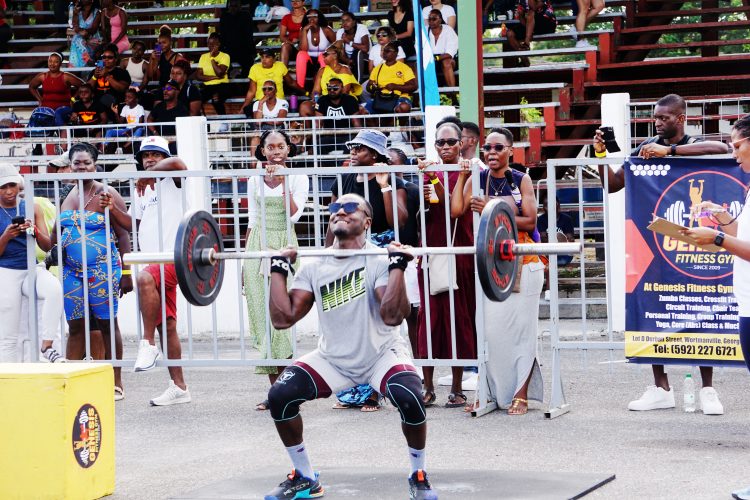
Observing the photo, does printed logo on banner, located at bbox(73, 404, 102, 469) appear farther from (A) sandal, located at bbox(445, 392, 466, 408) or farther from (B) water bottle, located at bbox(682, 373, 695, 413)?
(B) water bottle, located at bbox(682, 373, 695, 413)

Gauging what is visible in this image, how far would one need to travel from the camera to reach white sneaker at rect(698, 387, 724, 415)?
7.73 m

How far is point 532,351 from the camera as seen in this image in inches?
312

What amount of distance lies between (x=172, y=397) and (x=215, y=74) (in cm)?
1008

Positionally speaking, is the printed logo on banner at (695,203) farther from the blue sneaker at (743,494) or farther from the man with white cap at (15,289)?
the man with white cap at (15,289)

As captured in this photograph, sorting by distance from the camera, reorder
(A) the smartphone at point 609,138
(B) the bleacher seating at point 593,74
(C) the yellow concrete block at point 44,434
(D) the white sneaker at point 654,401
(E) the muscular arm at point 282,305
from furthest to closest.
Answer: (B) the bleacher seating at point 593,74
(D) the white sneaker at point 654,401
(A) the smartphone at point 609,138
(E) the muscular arm at point 282,305
(C) the yellow concrete block at point 44,434

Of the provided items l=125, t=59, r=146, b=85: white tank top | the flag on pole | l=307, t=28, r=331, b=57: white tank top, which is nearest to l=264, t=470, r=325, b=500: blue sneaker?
the flag on pole

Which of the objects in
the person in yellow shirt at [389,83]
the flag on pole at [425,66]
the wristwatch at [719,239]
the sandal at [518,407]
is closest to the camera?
the wristwatch at [719,239]

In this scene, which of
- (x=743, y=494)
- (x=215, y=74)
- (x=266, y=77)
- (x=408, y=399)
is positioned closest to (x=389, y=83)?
(x=266, y=77)

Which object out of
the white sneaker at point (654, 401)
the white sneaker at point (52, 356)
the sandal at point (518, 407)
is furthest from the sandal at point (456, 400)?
the white sneaker at point (52, 356)

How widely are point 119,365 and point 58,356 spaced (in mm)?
447

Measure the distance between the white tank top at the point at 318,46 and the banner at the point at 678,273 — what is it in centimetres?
1013

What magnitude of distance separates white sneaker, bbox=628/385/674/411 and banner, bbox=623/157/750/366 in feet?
0.99

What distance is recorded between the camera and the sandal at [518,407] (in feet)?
25.8

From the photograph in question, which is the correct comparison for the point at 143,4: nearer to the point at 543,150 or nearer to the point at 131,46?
the point at 131,46
